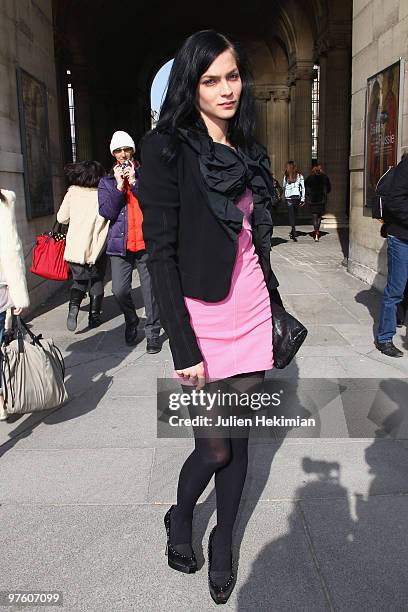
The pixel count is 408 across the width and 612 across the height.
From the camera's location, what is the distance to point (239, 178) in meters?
2.06

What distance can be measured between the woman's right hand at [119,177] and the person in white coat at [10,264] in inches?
73.0

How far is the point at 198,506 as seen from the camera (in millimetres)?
2898

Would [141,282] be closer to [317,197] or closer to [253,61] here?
[317,197]

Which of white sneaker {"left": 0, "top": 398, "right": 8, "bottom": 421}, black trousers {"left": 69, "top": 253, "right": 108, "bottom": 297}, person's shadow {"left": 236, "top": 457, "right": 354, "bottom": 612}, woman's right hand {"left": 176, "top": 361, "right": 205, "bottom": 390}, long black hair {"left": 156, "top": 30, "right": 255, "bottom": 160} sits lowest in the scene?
person's shadow {"left": 236, "top": 457, "right": 354, "bottom": 612}

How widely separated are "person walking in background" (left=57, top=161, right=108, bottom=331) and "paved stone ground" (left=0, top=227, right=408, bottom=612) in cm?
150

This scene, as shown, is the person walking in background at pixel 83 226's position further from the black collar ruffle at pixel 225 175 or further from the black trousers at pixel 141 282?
the black collar ruffle at pixel 225 175

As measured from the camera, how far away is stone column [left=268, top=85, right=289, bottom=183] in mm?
24531

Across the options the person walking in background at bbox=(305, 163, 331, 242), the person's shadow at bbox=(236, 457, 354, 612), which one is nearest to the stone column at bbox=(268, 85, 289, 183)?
the person walking in background at bbox=(305, 163, 331, 242)

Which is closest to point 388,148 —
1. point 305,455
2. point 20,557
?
point 305,455

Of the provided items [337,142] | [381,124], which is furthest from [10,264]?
[337,142]

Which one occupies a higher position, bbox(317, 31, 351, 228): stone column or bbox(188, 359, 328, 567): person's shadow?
bbox(317, 31, 351, 228): stone column

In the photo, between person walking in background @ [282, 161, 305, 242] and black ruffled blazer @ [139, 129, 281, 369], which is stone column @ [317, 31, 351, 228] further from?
black ruffled blazer @ [139, 129, 281, 369]

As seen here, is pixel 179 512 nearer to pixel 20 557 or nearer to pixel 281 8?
pixel 20 557

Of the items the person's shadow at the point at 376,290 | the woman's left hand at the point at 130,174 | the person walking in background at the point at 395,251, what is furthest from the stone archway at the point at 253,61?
the person walking in background at the point at 395,251
